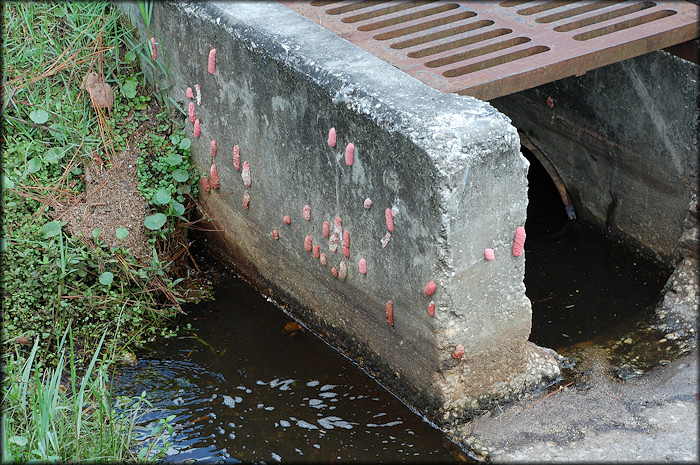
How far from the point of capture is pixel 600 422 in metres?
3.66

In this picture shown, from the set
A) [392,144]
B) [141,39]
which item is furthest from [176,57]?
[392,144]

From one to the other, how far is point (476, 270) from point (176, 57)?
6.98 ft

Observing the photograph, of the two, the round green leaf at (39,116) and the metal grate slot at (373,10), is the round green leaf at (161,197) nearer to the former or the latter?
the round green leaf at (39,116)

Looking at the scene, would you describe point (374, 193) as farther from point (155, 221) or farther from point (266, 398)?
point (155, 221)

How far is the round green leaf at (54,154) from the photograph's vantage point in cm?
455

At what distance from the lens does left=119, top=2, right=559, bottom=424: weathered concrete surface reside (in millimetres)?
3365

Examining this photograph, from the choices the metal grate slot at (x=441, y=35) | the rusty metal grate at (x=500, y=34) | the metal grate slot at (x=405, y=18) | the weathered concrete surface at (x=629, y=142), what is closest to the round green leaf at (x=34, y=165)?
the rusty metal grate at (x=500, y=34)

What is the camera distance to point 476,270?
3.49 m

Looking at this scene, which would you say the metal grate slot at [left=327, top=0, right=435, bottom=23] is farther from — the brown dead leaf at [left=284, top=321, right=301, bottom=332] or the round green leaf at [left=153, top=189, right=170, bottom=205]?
the brown dead leaf at [left=284, top=321, right=301, bottom=332]

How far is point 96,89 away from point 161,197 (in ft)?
2.32

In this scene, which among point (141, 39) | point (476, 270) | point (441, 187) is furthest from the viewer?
point (141, 39)

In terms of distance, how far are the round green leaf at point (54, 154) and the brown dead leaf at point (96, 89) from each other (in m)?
0.33

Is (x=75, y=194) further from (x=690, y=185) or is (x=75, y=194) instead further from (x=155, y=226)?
(x=690, y=185)

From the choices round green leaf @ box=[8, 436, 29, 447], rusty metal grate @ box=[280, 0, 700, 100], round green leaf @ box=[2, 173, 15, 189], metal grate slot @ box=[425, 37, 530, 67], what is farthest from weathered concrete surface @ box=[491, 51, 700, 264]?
round green leaf @ box=[8, 436, 29, 447]
